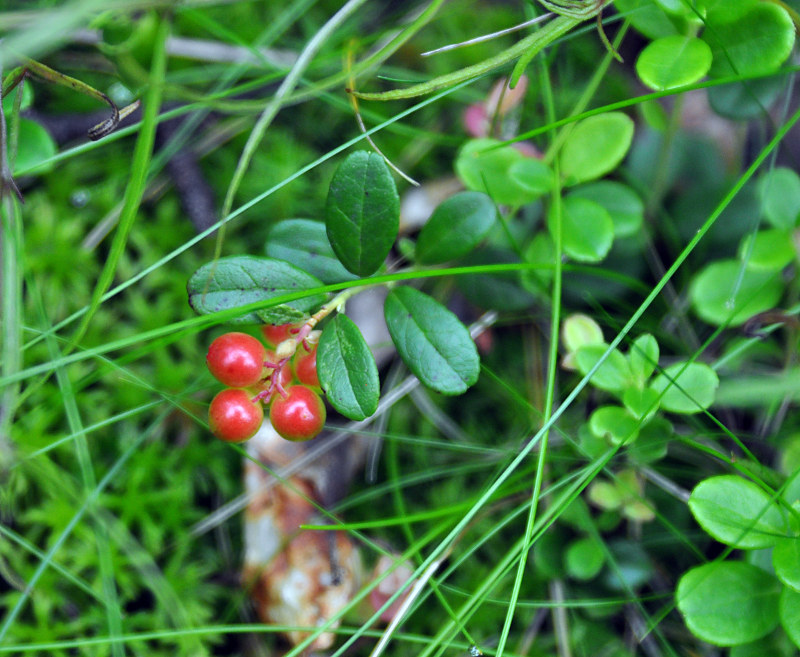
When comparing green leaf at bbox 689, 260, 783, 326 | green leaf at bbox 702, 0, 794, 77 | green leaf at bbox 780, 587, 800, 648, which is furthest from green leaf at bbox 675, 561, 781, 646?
green leaf at bbox 702, 0, 794, 77

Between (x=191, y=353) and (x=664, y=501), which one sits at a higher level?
(x=191, y=353)

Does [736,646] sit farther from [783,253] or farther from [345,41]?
[345,41]

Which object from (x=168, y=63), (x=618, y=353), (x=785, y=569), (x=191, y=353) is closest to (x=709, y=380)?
(x=618, y=353)

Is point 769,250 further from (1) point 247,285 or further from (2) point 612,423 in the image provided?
(1) point 247,285

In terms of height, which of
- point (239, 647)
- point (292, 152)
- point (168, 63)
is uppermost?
point (168, 63)

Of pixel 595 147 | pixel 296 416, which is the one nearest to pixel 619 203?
pixel 595 147
